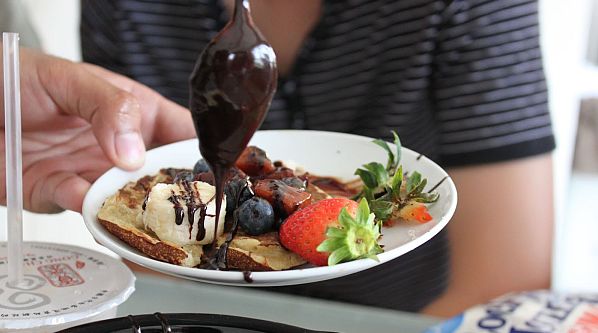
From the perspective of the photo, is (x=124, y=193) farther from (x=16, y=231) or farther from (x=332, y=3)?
(x=332, y=3)

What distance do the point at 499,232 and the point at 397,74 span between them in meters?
0.40

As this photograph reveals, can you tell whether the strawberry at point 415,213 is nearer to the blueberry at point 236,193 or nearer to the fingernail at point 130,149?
the blueberry at point 236,193

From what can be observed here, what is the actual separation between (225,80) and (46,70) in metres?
0.57

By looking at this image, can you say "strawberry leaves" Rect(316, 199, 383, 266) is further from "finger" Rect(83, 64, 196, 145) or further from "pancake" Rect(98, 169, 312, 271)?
"finger" Rect(83, 64, 196, 145)

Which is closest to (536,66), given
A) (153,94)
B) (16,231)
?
(153,94)

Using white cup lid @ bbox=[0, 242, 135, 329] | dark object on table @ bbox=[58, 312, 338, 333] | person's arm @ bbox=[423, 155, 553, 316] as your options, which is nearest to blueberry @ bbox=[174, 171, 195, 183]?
white cup lid @ bbox=[0, 242, 135, 329]

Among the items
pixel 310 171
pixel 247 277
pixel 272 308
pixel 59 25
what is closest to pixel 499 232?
pixel 310 171

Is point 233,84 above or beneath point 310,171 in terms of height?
above

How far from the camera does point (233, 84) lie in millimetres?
746

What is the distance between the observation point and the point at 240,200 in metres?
0.96

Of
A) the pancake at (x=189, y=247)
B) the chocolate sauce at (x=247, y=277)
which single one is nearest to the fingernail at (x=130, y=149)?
the pancake at (x=189, y=247)

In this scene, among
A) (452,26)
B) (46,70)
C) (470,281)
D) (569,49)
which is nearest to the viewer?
(46,70)

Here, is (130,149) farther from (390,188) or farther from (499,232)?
(499,232)

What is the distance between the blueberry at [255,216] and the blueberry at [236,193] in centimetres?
3
